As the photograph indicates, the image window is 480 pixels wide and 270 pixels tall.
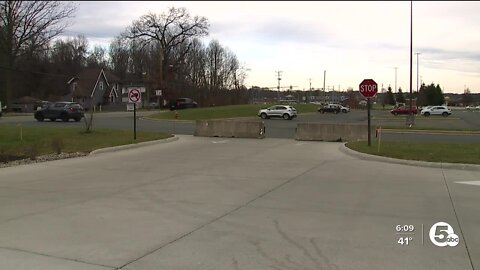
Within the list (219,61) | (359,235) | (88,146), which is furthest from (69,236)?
(219,61)

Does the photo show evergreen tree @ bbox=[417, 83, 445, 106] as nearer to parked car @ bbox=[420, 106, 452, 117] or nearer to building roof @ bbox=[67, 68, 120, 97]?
parked car @ bbox=[420, 106, 452, 117]

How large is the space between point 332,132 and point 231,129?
5347 mm

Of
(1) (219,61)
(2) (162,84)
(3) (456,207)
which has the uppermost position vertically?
(1) (219,61)

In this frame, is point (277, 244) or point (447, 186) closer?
point (277, 244)

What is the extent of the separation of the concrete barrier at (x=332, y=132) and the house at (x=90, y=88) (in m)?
73.0

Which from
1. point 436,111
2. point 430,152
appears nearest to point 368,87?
point 430,152

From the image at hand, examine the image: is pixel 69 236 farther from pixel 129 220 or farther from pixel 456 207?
pixel 456 207

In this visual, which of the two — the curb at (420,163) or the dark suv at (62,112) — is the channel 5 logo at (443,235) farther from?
the dark suv at (62,112)

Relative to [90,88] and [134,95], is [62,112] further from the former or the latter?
[90,88]

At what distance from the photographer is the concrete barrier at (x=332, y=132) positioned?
22.7 metres

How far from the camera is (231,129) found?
24953 millimetres

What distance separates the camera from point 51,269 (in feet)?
16.0

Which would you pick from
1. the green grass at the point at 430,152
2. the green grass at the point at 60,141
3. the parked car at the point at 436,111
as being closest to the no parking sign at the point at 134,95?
the green grass at the point at 60,141

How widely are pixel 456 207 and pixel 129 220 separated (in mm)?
5319
